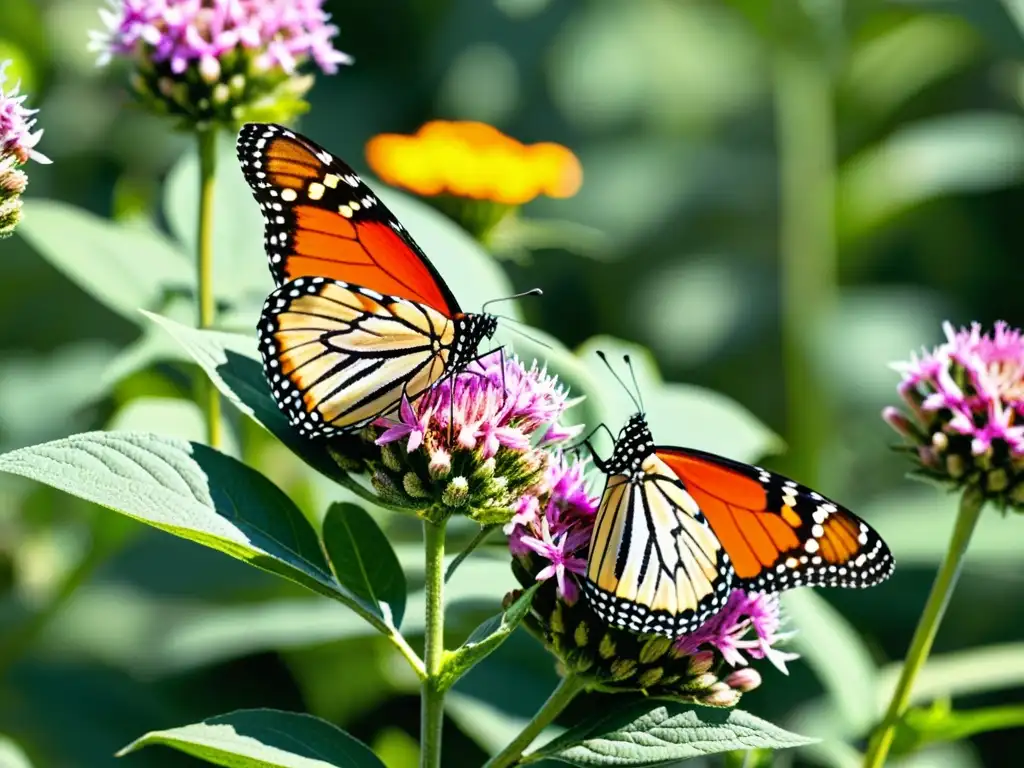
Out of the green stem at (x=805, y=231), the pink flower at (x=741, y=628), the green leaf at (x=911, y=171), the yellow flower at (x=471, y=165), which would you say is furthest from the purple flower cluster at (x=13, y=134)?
the green leaf at (x=911, y=171)

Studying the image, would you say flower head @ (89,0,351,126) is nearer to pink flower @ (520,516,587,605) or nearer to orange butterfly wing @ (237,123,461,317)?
orange butterfly wing @ (237,123,461,317)

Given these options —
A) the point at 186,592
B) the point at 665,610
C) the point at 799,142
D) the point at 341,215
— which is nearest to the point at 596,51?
the point at 799,142

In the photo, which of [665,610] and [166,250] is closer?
[665,610]

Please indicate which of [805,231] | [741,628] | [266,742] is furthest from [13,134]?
[805,231]

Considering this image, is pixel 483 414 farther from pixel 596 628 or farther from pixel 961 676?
pixel 961 676

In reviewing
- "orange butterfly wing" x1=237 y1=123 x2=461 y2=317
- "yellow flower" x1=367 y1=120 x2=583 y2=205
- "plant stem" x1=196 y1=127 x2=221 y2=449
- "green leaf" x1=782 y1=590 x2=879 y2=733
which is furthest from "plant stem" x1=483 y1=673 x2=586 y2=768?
"yellow flower" x1=367 y1=120 x2=583 y2=205

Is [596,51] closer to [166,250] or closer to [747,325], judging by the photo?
[747,325]

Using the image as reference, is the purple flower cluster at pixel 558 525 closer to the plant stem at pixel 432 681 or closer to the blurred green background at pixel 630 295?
the plant stem at pixel 432 681
